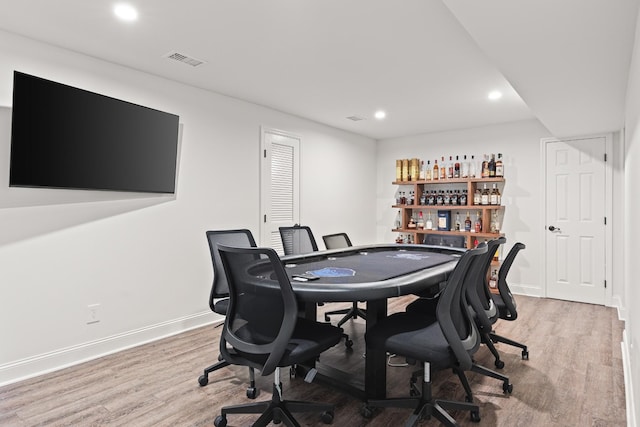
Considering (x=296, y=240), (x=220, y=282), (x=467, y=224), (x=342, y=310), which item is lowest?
(x=342, y=310)

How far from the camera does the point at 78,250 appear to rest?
303 cm

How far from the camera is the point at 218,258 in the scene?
3025 millimetres

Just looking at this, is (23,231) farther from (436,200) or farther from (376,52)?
(436,200)

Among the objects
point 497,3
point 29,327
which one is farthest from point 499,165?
point 29,327

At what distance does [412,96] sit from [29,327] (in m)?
4.00

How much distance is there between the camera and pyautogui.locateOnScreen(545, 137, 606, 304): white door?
189 inches

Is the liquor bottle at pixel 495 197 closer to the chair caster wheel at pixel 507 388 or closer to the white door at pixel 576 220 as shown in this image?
the white door at pixel 576 220

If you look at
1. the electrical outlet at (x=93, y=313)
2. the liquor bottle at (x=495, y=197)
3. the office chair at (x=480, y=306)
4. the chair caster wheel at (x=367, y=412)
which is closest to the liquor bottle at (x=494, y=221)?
the liquor bottle at (x=495, y=197)

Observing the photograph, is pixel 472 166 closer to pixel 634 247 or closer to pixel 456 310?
pixel 634 247

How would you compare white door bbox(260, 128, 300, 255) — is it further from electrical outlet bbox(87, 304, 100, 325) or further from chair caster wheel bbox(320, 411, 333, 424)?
chair caster wheel bbox(320, 411, 333, 424)

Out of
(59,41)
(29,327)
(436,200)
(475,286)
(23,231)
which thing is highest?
(59,41)

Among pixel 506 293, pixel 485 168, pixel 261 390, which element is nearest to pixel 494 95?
pixel 485 168

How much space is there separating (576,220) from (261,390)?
4536 millimetres

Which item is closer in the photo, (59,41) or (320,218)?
(59,41)
